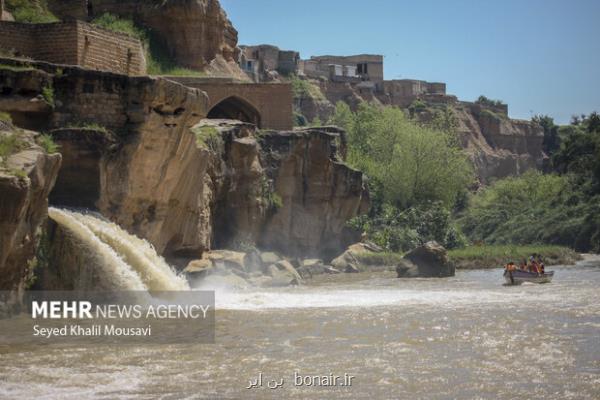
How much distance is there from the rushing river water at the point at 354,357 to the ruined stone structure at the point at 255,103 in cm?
1962

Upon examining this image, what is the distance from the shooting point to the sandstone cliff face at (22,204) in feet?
55.7

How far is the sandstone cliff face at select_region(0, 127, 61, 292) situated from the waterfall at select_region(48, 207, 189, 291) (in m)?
1.21

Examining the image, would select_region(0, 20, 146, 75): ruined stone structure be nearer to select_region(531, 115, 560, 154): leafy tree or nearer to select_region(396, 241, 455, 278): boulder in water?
select_region(396, 241, 455, 278): boulder in water

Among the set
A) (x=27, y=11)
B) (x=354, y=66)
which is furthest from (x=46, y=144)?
(x=354, y=66)

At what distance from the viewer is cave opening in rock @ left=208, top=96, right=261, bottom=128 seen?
42938 millimetres

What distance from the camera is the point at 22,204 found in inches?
679

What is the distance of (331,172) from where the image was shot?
45281 mm

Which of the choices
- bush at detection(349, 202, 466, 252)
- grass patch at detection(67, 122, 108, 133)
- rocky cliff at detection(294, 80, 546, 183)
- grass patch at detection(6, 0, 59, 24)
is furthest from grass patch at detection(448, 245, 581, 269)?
rocky cliff at detection(294, 80, 546, 183)

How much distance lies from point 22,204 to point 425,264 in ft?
73.0

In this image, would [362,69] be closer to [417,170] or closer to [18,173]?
[417,170]

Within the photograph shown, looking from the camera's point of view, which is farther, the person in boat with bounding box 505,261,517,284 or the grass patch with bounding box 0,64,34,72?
A: the person in boat with bounding box 505,261,517,284

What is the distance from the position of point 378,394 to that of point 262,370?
88.9 inches

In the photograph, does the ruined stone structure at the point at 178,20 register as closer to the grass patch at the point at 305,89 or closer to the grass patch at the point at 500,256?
the grass patch at the point at 500,256

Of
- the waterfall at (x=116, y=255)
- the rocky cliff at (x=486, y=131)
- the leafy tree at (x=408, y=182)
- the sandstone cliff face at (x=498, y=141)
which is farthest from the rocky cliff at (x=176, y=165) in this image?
the sandstone cliff face at (x=498, y=141)
